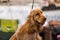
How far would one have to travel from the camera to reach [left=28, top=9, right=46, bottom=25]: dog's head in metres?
0.87

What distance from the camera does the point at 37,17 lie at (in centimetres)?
88

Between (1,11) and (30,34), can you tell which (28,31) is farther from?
(1,11)

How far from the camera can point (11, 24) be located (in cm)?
199

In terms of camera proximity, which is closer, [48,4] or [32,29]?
[32,29]

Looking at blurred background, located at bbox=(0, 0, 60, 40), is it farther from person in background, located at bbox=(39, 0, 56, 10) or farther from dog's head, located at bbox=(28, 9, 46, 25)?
dog's head, located at bbox=(28, 9, 46, 25)

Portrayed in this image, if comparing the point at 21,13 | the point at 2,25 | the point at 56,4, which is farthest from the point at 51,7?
the point at 2,25

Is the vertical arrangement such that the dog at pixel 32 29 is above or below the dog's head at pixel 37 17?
below

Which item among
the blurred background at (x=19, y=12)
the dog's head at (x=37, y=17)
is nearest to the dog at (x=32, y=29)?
the dog's head at (x=37, y=17)

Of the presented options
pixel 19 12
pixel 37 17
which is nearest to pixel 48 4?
pixel 19 12

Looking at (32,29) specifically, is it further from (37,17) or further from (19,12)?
(19,12)

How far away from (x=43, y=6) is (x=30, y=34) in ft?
3.80

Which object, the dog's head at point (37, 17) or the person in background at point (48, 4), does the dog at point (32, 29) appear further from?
the person in background at point (48, 4)

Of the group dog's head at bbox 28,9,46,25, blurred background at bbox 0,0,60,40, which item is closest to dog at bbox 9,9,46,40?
dog's head at bbox 28,9,46,25

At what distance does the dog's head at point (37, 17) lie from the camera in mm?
869
